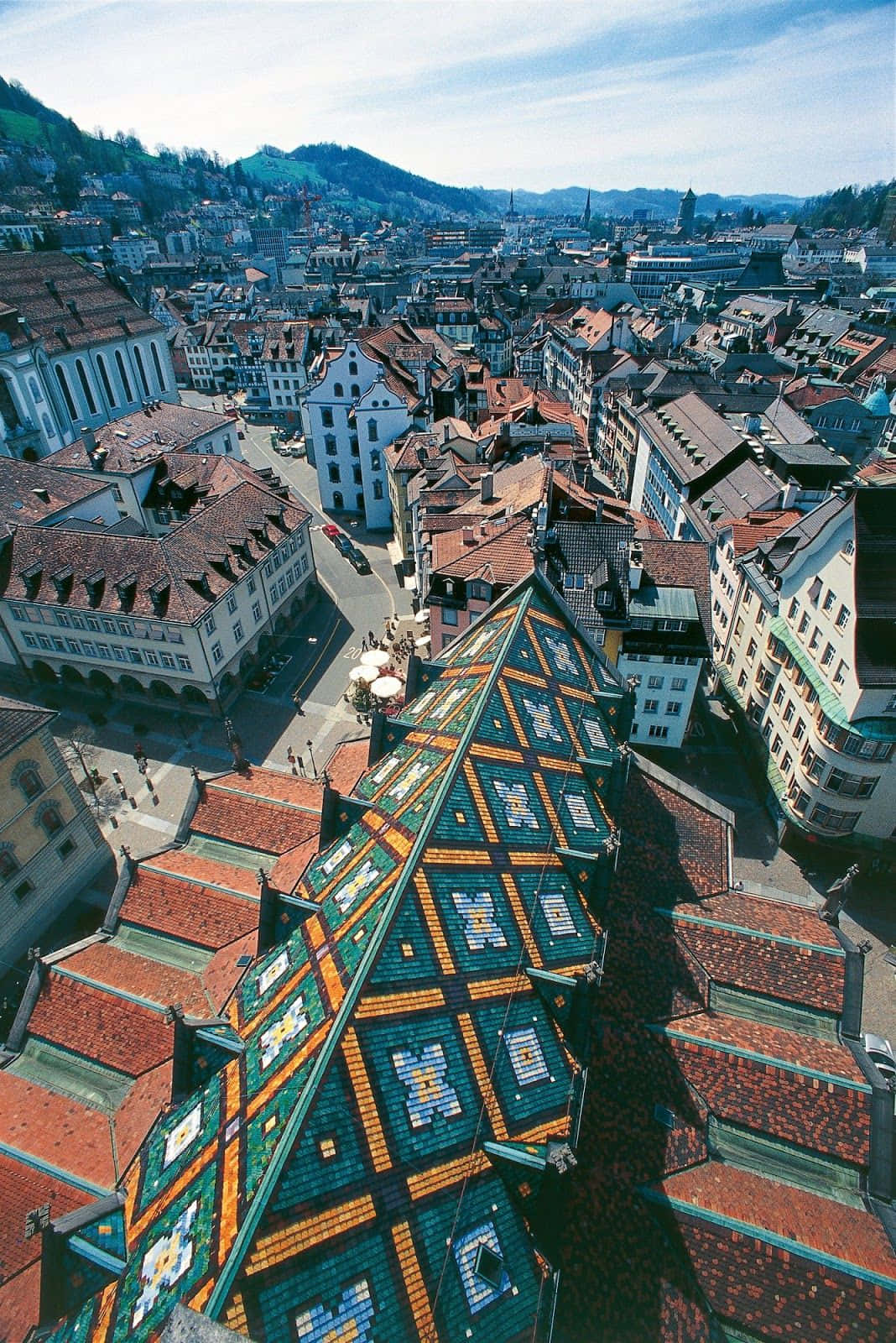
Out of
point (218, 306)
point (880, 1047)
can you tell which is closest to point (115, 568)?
point (880, 1047)

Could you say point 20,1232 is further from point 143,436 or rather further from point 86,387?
point 86,387

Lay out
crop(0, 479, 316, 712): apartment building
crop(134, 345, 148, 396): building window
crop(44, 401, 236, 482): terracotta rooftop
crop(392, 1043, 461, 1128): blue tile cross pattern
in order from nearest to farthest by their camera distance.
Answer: crop(392, 1043, 461, 1128): blue tile cross pattern, crop(0, 479, 316, 712): apartment building, crop(44, 401, 236, 482): terracotta rooftop, crop(134, 345, 148, 396): building window

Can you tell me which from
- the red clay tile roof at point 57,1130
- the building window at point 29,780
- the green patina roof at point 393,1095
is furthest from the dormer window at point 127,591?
the green patina roof at point 393,1095

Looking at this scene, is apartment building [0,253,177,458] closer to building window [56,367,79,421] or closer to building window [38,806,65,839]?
building window [56,367,79,421]

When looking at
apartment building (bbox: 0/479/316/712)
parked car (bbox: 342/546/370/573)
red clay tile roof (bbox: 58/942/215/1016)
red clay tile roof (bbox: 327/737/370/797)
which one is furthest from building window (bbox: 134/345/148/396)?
red clay tile roof (bbox: 58/942/215/1016)

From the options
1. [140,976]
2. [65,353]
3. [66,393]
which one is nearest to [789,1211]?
[140,976]
